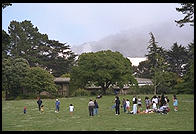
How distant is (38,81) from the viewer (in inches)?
2046

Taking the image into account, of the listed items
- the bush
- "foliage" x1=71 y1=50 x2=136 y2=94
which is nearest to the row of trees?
"foliage" x1=71 y1=50 x2=136 y2=94

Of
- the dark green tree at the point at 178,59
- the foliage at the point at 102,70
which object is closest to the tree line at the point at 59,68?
the foliage at the point at 102,70

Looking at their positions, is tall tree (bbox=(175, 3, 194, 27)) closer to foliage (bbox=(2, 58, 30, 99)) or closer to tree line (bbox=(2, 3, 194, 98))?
tree line (bbox=(2, 3, 194, 98))

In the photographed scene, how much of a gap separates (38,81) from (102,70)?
1067 centimetres

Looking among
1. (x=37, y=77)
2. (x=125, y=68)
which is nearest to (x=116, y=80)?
(x=125, y=68)

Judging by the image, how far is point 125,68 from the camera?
5400 centimetres

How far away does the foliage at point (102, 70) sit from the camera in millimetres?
52031

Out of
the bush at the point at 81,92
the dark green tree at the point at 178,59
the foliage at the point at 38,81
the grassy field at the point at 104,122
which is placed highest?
the dark green tree at the point at 178,59

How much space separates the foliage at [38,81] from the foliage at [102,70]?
159 inches

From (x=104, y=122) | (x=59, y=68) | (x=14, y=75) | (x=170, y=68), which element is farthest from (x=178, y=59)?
(x=104, y=122)

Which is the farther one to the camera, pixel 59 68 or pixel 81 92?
pixel 59 68

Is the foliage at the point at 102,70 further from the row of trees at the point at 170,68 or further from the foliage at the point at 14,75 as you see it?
the foliage at the point at 14,75

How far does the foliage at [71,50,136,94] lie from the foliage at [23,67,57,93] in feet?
13.2

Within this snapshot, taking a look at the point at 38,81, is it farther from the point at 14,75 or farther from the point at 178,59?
the point at 178,59
